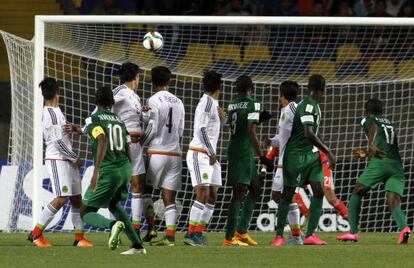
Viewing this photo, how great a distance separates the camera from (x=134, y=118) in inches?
608

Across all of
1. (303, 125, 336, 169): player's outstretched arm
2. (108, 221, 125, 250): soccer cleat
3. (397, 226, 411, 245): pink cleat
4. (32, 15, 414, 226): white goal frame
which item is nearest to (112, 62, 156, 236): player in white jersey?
(303, 125, 336, 169): player's outstretched arm

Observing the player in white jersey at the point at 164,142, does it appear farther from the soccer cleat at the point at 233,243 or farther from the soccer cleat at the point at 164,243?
the soccer cleat at the point at 233,243

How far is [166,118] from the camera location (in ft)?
50.3

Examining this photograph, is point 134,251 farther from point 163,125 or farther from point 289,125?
point 289,125

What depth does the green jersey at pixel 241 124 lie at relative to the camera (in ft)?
→ 49.6

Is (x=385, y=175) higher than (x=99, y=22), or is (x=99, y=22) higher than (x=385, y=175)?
(x=99, y=22)

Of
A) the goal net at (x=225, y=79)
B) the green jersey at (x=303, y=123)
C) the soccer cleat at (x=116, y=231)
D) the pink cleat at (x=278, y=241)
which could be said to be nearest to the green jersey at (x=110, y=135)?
the soccer cleat at (x=116, y=231)

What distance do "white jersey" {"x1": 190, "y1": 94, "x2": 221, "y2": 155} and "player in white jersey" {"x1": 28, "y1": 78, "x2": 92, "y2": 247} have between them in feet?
4.67

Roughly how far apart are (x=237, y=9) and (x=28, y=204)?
21.3 feet

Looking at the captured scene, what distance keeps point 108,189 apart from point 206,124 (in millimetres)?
1940

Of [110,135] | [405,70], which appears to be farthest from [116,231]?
[405,70]

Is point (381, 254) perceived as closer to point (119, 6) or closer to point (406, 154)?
point (406, 154)

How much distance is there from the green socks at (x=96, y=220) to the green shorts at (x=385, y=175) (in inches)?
154

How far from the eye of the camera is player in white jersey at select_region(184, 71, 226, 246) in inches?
592
